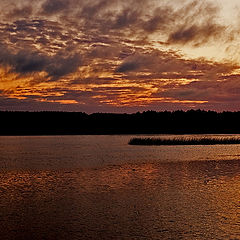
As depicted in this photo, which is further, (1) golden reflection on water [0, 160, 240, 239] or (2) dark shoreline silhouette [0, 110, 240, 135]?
(2) dark shoreline silhouette [0, 110, 240, 135]

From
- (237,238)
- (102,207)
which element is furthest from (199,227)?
(102,207)

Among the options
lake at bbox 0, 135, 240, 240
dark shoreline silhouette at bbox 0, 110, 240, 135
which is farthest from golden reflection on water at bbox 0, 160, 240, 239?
dark shoreline silhouette at bbox 0, 110, 240, 135

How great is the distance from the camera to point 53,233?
11.3 m

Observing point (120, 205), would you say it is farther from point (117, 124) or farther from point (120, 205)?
point (117, 124)

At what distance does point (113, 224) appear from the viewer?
12.4m

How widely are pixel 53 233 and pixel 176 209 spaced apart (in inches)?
Result: 220

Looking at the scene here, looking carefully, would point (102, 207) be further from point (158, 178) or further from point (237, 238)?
point (158, 178)

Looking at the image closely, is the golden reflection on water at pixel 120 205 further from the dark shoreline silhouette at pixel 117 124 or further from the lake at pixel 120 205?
the dark shoreline silhouette at pixel 117 124

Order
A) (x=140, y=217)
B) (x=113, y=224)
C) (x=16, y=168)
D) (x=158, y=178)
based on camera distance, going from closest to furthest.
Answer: (x=113, y=224) < (x=140, y=217) < (x=158, y=178) < (x=16, y=168)

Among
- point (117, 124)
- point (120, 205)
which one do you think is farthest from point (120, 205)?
point (117, 124)

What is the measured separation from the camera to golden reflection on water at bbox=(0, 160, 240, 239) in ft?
37.8

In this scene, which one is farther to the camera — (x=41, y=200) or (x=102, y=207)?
(x=41, y=200)

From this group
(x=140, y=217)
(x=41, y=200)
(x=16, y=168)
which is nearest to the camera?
(x=140, y=217)

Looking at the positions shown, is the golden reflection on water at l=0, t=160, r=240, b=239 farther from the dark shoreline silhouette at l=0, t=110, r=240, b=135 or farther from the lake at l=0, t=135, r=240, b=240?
the dark shoreline silhouette at l=0, t=110, r=240, b=135
